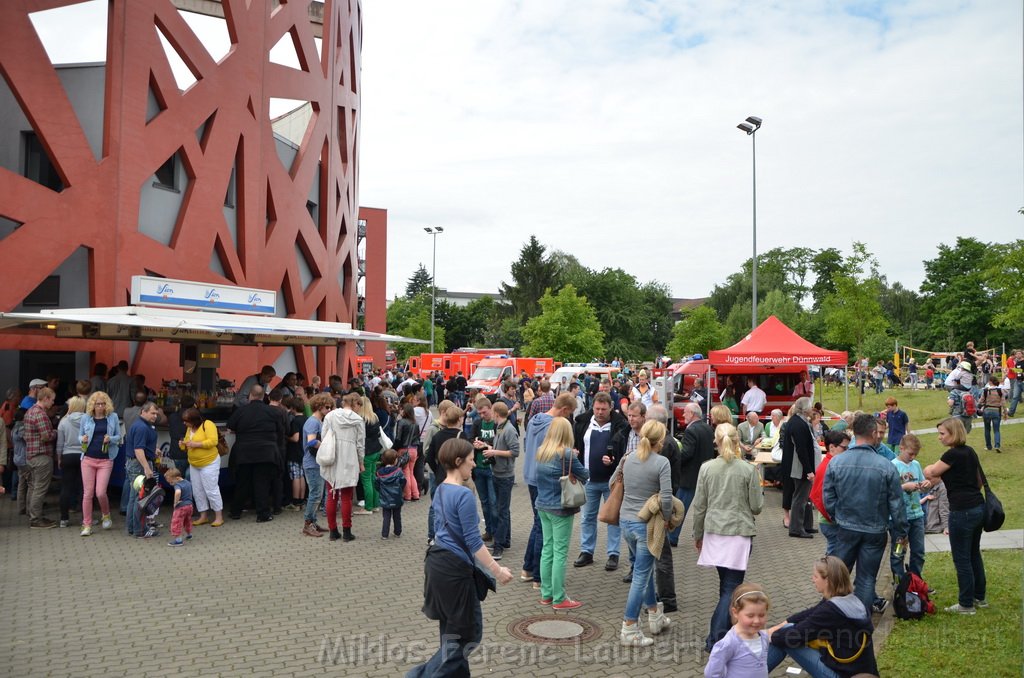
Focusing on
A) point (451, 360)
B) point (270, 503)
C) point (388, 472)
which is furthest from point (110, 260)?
point (451, 360)

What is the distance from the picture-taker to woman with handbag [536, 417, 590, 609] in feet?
22.7

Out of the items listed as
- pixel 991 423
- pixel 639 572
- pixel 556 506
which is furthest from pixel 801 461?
pixel 991 423

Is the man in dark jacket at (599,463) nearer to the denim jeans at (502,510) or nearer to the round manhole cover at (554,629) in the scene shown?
the denim jeans at (502,510)

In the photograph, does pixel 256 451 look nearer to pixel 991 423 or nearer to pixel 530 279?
pixel 991 423

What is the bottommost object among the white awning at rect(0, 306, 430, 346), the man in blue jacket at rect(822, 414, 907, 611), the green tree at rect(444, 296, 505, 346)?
the man in blue jacket at rect(822, 414, 907, 611)

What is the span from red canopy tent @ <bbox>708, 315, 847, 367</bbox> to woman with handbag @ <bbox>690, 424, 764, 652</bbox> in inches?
457

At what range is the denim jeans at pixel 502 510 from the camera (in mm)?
8719

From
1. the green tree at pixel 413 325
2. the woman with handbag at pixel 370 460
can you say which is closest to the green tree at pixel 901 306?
the green tree at pixel 413 325

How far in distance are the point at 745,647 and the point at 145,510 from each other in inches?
322

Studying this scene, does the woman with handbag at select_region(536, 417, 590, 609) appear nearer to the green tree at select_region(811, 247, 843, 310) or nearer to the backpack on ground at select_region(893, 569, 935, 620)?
the backpack on ground at select_region(893, 569, 935, 620)

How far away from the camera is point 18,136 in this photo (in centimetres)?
1538

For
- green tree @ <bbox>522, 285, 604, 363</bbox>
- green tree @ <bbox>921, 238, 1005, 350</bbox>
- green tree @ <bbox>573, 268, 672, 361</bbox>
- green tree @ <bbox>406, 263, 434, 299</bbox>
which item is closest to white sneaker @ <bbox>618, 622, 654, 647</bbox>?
green tree @ <bbox>522, 285, 604, 363</bbox>

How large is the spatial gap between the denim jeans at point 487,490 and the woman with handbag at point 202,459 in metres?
3.82

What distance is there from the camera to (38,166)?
623 inches
